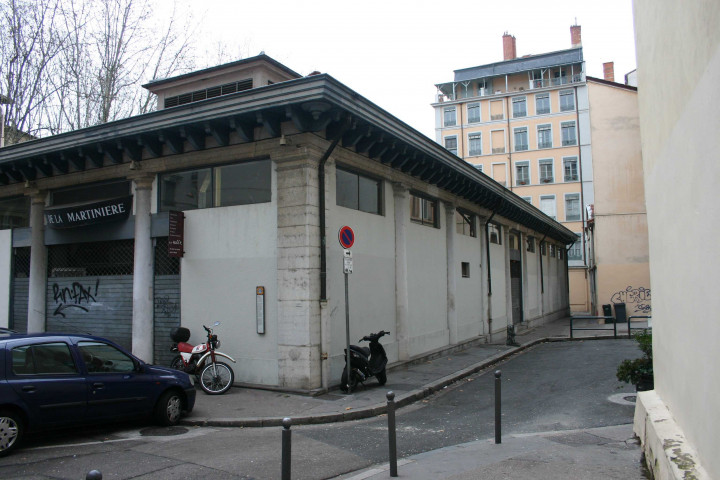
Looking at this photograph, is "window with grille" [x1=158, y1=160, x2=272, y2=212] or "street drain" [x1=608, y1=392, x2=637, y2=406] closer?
"street drain" [x1=608, y1=392, x2=637, y2=406]

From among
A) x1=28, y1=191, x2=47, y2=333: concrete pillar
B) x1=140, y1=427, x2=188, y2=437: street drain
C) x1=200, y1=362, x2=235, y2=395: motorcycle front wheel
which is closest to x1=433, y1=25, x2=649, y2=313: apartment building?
x1=200, y1=362, x2=235, y2=395: motorcycle front wheel

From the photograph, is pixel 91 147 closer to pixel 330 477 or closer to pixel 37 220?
pixel 37 220

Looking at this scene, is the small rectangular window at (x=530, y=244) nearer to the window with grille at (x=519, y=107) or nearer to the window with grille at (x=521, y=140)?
the window with grille at (x=521, y=140)

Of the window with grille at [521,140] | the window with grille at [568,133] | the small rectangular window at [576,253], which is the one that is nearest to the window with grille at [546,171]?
the window with grille at [568,133]

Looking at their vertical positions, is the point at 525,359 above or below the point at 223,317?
below

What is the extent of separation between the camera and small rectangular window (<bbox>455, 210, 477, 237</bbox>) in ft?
59.3

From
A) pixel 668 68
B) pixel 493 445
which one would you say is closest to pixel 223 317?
pixel 493 445

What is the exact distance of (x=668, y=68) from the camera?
5.00 meters

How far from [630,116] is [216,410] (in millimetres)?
31908

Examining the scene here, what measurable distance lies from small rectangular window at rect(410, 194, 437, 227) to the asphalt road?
16.2ft

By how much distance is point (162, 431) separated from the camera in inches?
316

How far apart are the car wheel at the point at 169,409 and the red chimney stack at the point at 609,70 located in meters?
57.3

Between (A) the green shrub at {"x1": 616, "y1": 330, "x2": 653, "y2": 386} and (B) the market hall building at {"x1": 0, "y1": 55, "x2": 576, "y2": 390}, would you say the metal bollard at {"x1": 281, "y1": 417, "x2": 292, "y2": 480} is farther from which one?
(A) the green shrub at {"x1": 616, "y1": 330, "x2": 653, "y2": 386}

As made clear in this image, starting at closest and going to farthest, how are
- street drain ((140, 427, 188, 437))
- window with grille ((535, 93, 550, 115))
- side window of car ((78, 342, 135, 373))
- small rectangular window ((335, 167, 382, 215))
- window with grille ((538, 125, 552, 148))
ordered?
side window of car ((78, 342, 135, 373))
street drain ((140, 427, 188, 437))
small rectangular window ((335, 167, 382, 215))
window with grille ((538, 125, 552, 148))
window with grille ((535, 93, 550, 115))
